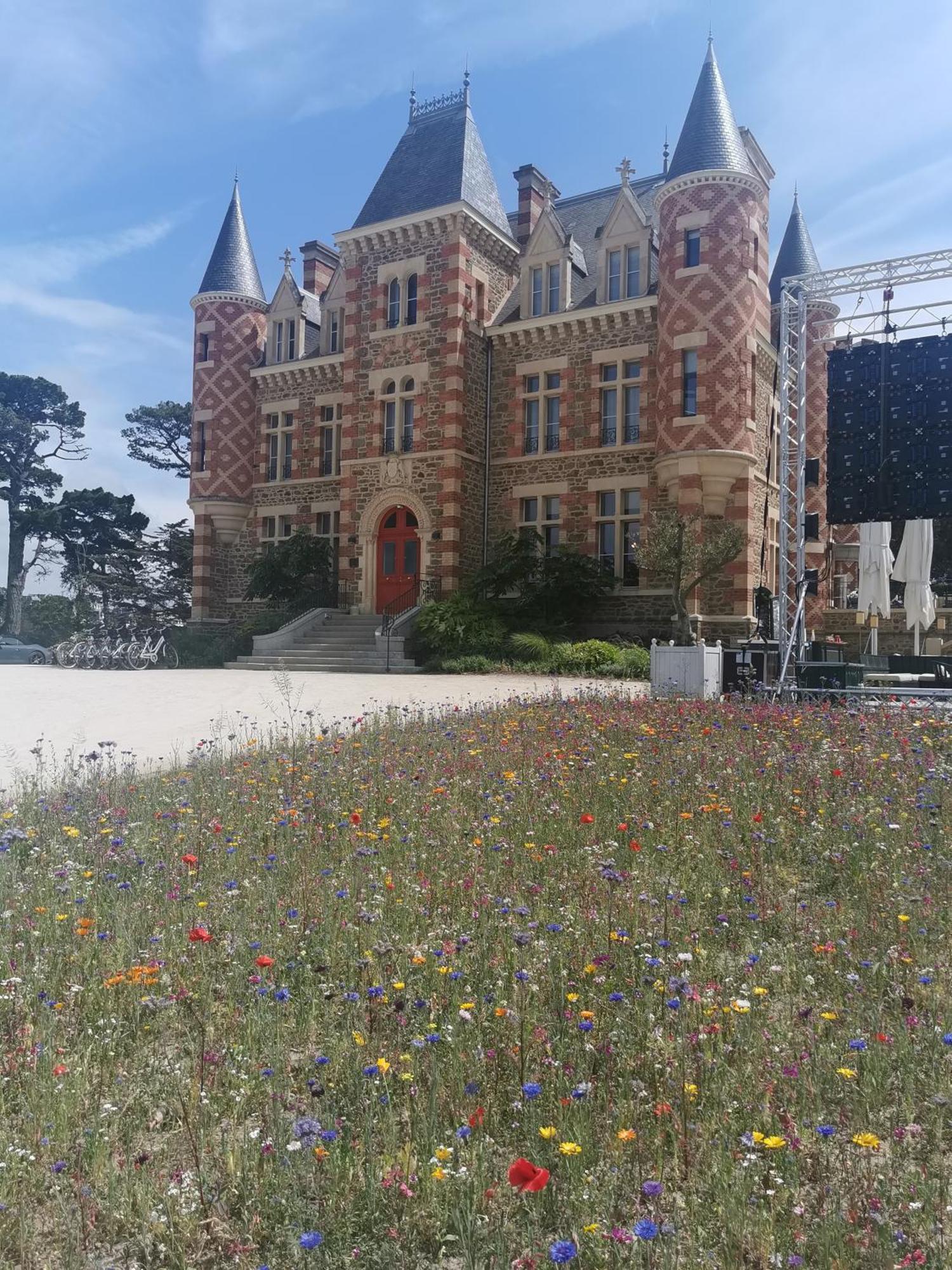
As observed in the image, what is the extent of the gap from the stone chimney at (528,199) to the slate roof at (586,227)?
1.95 ft

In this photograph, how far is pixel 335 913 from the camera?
3.43 metres

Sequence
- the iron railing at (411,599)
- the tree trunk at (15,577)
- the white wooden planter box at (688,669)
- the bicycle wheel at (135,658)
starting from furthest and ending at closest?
the tree trunk at (15,577)
the bicycle wheel at (135,658)
the iron railing at (411,599)
the white wooden planter box at (688,669)

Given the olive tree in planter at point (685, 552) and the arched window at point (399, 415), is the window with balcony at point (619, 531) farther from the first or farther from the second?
the arched window at point (399, 415)

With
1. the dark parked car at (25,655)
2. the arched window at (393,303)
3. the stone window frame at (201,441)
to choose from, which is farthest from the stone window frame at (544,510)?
the dark parked car at (25,655)

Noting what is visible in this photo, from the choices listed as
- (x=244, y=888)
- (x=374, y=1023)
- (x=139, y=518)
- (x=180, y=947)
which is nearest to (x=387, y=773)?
(x=244, y=888)

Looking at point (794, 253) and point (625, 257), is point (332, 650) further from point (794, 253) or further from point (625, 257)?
point (794, 253)

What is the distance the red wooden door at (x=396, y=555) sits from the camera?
2314 centimetres

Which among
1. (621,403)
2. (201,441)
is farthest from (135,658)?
(621,403)

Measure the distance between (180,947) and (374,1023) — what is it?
97cm

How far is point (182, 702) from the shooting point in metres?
12.4

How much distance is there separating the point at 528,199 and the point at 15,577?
26.0m

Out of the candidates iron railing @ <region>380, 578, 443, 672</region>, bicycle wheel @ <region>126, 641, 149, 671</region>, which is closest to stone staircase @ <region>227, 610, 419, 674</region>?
iron railing @ <region>380, 578, 443, 672</region>

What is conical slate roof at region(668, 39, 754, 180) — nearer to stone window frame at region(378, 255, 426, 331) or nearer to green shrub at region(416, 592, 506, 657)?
stone window frame at region(378, 255, 426, 331)

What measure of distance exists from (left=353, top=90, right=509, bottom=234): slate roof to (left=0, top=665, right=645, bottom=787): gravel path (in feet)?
43.9
